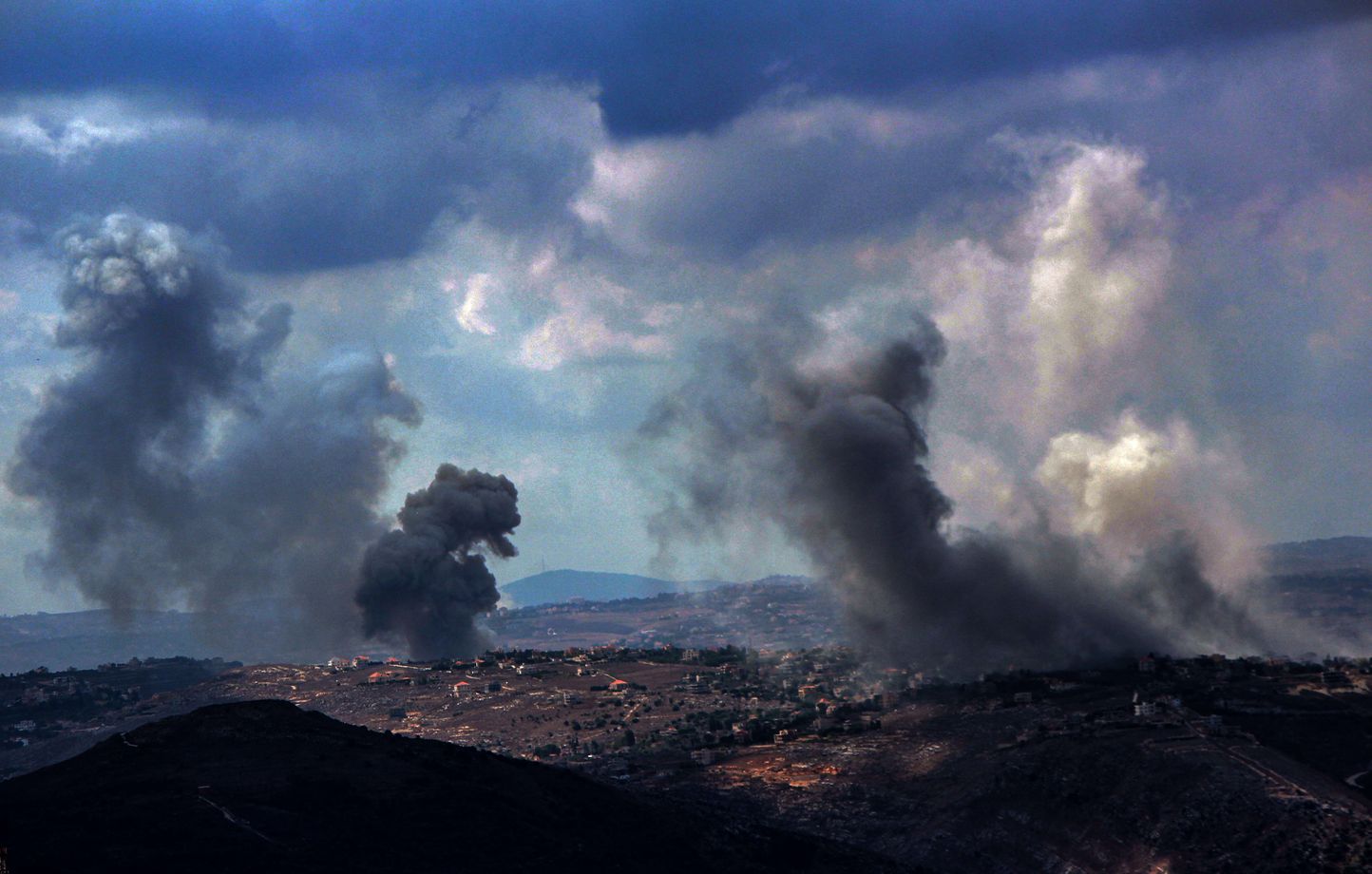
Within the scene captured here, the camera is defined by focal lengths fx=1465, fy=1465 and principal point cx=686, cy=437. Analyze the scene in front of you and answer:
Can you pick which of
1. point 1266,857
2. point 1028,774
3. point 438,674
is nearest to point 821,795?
point 1028,774

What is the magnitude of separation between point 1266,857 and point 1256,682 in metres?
40.5

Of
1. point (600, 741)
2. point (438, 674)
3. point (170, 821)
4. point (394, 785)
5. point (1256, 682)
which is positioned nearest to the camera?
point (170, 821)

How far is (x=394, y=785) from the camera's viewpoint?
9312 centimetres

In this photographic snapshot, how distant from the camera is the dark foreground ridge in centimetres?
7825

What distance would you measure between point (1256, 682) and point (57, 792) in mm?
93777

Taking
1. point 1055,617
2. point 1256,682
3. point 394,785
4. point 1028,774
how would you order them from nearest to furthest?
point 394,785 < point 1028,774 < point 1256,682 < point 1055,617

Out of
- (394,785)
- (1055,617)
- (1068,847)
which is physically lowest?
(1068,847)

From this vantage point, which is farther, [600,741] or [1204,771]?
[600,741]

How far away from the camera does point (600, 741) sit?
142375mm

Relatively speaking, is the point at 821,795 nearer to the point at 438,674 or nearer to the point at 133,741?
the point at 133,741

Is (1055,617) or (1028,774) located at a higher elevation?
Answer: (1055,617)

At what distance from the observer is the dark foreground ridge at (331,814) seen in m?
78.2

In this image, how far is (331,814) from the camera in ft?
283

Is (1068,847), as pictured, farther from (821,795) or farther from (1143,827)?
(821,795)
